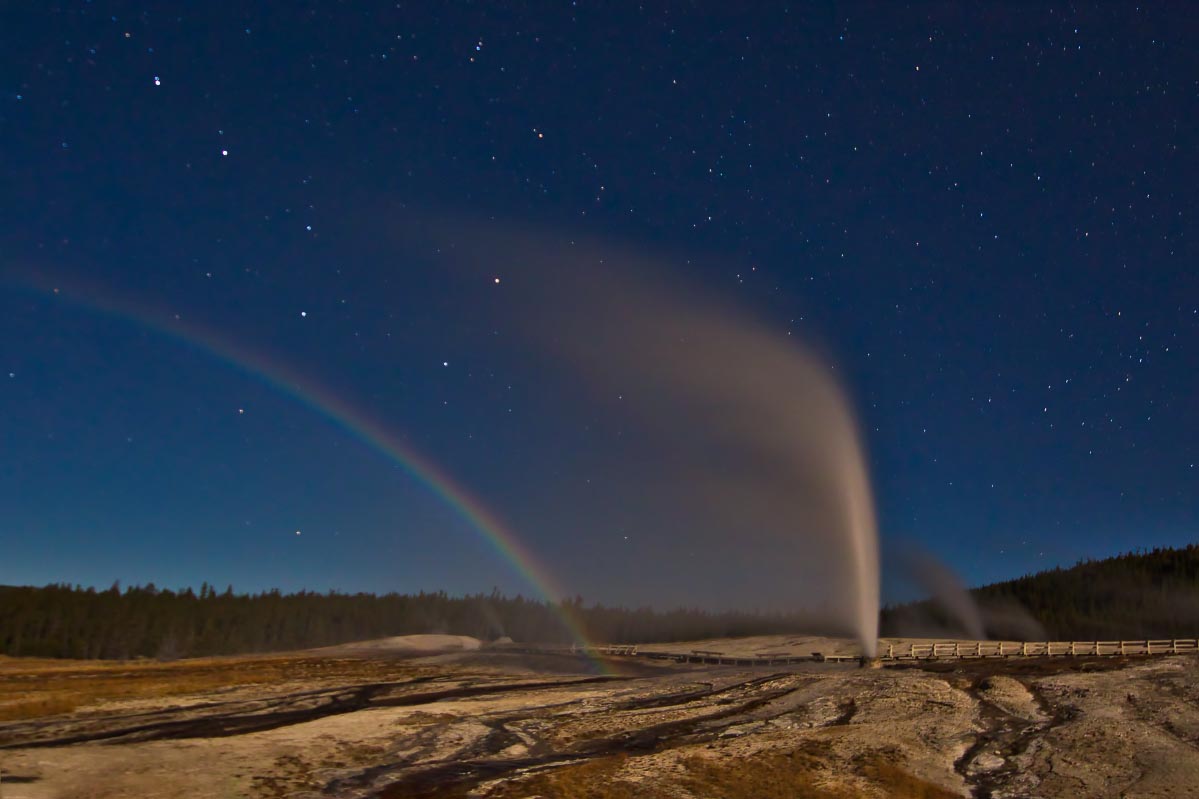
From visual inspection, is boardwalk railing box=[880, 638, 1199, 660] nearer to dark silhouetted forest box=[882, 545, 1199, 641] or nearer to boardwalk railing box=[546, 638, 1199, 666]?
boardwalk railing box=[546, 638, 1199, 666]

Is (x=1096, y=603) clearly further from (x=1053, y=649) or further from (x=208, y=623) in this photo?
(x=208, y=623)

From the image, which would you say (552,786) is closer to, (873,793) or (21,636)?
(873,793)

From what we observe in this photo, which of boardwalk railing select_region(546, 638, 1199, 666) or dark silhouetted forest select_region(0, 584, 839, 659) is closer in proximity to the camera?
boardwalk railing select_region(546, 638, 1199, 666)

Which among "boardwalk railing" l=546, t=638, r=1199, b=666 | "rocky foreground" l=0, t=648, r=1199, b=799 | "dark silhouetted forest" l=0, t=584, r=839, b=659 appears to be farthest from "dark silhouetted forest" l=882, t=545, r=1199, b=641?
"rocky foreground" l=0, t=648, r=1199, b=799

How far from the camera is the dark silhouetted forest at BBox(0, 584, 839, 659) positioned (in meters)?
138

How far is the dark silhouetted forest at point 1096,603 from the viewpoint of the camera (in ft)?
419

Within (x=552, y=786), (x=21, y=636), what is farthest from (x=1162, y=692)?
(x=21, y=636)

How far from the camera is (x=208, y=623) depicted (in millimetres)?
151750

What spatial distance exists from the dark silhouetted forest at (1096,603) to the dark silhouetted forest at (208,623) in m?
36.0

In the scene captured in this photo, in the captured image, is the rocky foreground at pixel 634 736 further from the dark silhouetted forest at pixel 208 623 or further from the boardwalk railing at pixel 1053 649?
the dark silhouetted forest at pixel 208 623

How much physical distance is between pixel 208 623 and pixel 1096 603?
167 m

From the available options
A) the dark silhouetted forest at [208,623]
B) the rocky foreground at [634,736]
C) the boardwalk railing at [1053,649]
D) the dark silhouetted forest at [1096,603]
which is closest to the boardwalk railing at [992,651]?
the boardwalk railing at [1053,649]

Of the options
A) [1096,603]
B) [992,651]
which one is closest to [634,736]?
[992,651]

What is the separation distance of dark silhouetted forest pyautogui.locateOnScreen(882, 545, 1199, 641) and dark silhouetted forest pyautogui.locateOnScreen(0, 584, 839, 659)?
3598cm
